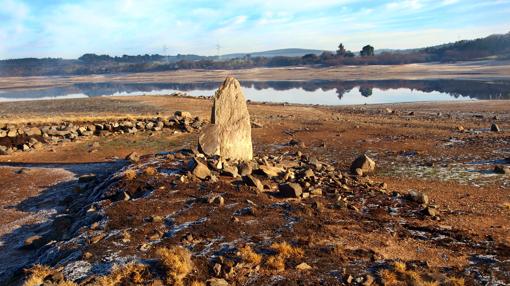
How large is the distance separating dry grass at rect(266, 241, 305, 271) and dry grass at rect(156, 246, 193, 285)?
78.8 inches

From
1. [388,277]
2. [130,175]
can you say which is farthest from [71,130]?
[388,277]

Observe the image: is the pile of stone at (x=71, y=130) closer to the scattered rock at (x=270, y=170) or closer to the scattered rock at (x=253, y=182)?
the scattered rock at (x=270, y=170)

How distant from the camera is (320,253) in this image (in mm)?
11703

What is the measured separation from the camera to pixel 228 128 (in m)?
21.3

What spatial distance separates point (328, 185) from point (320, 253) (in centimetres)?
635

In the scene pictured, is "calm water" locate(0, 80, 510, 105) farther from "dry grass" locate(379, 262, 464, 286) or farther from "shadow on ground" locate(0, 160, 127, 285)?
"dry grass" locate(379, 262, 464, 286)

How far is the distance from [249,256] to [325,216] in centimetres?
371

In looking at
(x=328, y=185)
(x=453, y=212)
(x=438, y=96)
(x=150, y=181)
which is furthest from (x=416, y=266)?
(x=438, y=96)

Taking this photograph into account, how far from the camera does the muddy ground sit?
1110 cm

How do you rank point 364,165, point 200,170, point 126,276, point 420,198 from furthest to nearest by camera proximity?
point 364,165
point 200,170
point 420,198
point 126,276

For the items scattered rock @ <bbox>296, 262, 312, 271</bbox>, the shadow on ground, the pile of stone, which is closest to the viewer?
scattered rock @ <bbox>296, 262, 312, 271</bbox>

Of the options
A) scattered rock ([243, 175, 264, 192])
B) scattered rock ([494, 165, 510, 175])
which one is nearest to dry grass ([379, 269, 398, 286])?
scattered rock ([243, 175, 264, 192])

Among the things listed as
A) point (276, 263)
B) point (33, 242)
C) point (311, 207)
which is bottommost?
point (33, 242)

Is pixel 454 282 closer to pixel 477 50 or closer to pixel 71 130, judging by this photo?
pixel 71 130
